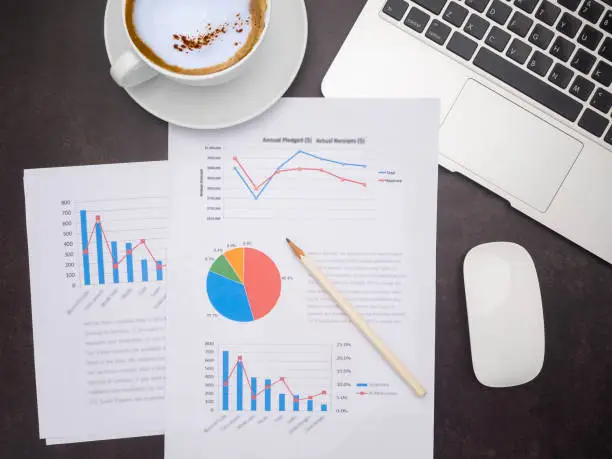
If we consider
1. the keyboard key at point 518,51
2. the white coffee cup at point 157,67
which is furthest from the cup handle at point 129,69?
the keyboard key at point 518,51

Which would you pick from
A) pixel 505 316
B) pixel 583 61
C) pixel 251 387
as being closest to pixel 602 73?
pixel 583 61

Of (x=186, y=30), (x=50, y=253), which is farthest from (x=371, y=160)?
(x=50, y=253)

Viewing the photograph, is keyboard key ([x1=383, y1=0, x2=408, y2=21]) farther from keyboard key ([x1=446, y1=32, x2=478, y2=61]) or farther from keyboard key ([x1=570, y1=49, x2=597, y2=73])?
keyboard key ([x1=570, y1=49, x2=597, y2=73])

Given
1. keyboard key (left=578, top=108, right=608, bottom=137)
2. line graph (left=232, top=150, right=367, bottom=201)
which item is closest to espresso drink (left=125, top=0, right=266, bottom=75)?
line graph (left=232, top=150, right=367, bottom=201)

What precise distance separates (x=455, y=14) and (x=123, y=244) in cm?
40

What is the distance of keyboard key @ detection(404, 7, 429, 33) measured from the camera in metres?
0.52

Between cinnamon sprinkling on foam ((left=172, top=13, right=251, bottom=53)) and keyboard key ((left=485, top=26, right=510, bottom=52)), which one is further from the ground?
keyboard key ((left=485, top=26, right=510, bottom=52))

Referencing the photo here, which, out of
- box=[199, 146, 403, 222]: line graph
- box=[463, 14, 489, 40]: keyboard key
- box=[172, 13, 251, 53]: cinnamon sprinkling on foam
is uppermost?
box=[463, 14, 489, 40]: keyboard key

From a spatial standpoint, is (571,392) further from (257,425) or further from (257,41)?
(257,41)

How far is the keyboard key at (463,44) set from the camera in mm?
520

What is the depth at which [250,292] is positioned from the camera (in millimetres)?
562

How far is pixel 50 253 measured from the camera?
568 mm

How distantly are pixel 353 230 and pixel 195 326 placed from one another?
0.63ft

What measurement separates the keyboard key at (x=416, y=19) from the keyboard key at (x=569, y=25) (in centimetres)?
13
